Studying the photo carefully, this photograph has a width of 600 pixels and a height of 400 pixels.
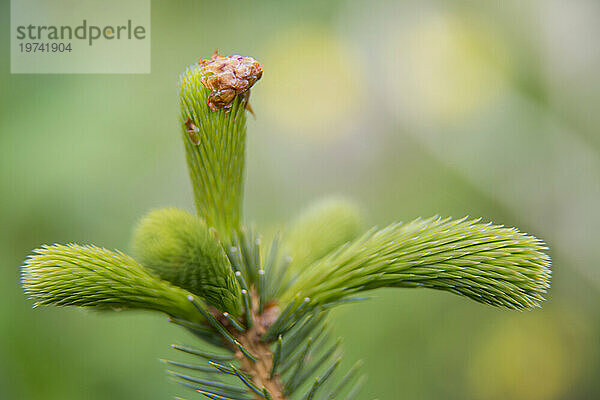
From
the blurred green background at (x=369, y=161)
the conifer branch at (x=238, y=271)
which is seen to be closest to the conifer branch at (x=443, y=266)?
the conifer branch at (x=238, y=271)

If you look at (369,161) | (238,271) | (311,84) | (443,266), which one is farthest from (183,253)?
(311,84)

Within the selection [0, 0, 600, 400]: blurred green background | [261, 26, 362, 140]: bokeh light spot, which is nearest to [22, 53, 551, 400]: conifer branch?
[0, 0, 600, 400]: blurred green background

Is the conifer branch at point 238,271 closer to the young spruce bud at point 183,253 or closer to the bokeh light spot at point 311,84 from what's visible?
the young spruce bud at point 183,253

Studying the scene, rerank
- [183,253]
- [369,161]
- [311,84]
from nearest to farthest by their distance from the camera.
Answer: [183,253], [369,161], [311,84]

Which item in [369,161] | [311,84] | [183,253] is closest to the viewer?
[183,253]

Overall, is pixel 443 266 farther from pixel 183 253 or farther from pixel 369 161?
pixel 369 161

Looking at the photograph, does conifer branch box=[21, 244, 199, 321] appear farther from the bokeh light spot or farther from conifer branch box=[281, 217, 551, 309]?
the bokeh light spot
